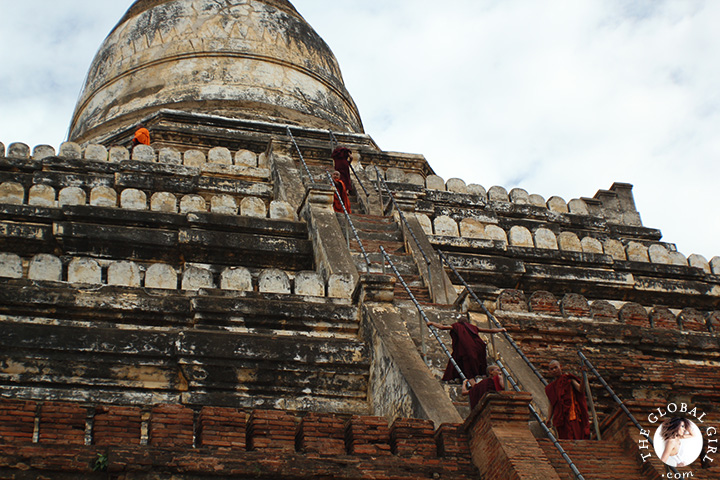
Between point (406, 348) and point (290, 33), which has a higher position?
point (290, 33)

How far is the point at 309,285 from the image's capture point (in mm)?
10406

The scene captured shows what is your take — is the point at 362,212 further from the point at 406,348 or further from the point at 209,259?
the point at 406,348

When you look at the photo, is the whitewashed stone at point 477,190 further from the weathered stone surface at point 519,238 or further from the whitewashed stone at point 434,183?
the weathered stone surface at point 519,238

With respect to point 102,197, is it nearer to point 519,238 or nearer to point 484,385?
point 519,238

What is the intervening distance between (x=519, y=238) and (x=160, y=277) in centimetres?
606

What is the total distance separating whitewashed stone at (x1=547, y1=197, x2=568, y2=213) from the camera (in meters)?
16.8

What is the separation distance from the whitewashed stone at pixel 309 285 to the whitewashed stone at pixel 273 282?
0.11 m

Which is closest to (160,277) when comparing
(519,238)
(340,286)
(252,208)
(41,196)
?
(340,286)

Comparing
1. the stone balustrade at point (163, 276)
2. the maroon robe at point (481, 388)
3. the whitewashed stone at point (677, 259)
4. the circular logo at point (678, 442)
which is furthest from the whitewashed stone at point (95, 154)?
the circular logo at point (678, 442)

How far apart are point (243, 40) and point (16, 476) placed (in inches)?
579

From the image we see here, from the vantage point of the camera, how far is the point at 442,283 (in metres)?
11.3

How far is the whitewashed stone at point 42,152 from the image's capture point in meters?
14.4

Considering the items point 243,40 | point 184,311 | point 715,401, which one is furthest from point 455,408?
point 243,40

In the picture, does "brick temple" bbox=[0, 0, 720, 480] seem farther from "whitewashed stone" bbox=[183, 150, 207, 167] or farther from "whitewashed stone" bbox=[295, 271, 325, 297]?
"whitewashed stone" bbox=[183, 150, 207, 167]
